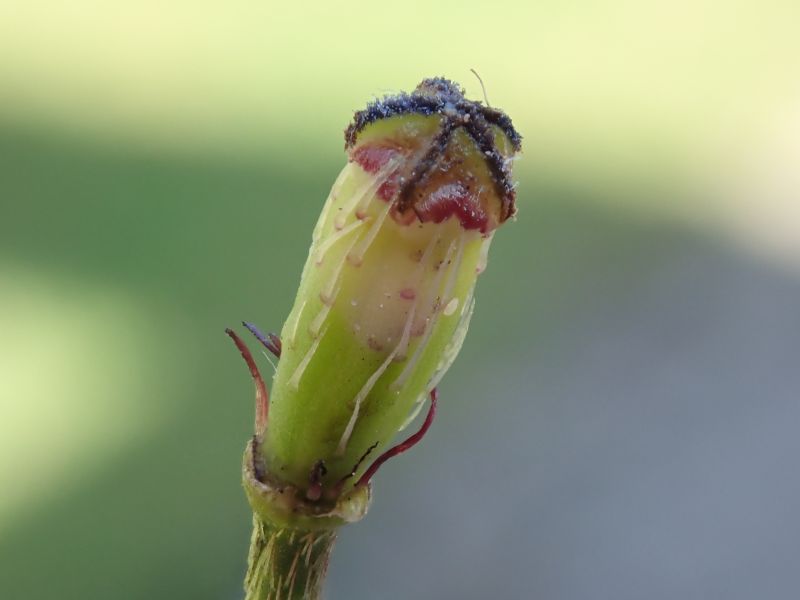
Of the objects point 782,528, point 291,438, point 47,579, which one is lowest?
point 47,579

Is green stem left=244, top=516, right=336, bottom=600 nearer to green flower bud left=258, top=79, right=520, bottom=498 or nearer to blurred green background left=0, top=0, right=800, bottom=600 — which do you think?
green flower bud left=258, top=79, right=520, bottom=498

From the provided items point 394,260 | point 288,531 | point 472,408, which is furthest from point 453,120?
point 472,408

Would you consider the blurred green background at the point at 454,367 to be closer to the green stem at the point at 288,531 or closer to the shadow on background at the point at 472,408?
the shadow on background at the point at 472,408

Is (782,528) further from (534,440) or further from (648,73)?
(648,73)

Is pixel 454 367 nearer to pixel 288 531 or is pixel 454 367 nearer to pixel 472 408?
pixel 472 408

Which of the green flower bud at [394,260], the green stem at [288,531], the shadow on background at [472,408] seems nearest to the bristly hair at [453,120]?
the green flower bud at [394,260]

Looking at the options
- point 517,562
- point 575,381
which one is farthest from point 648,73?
point 517,562
